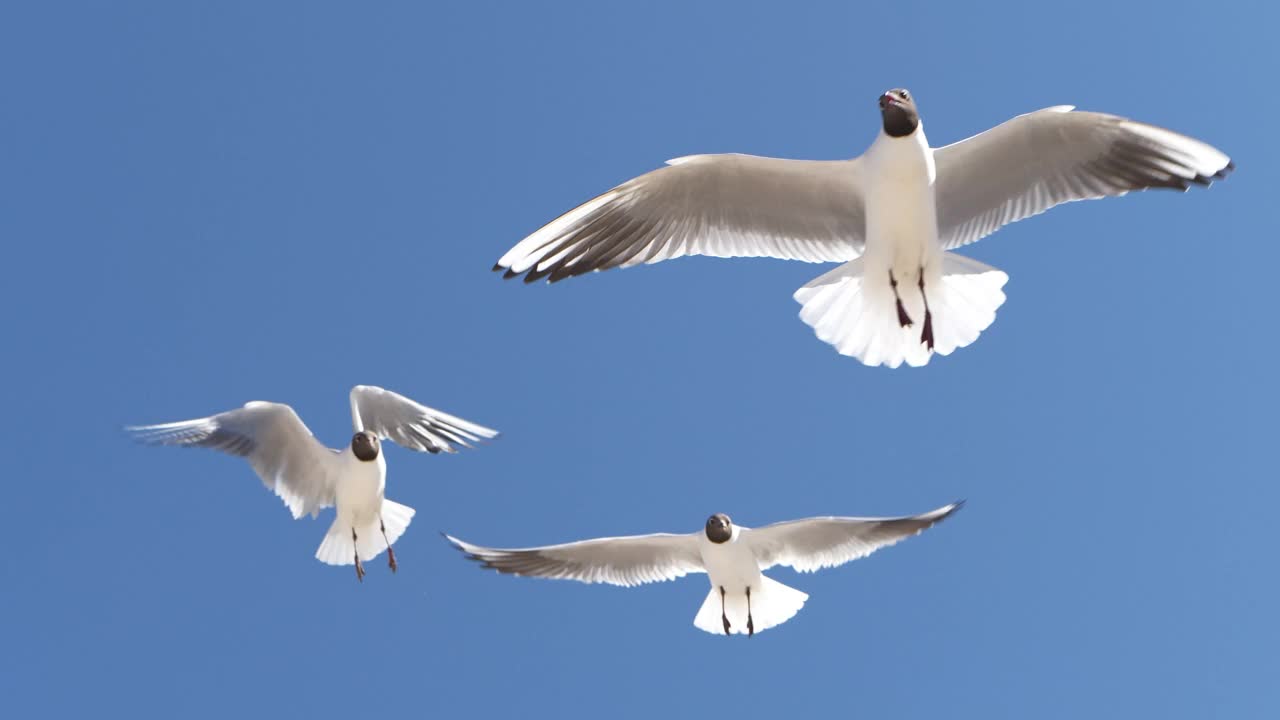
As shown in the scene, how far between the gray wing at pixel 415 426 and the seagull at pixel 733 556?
1872 millimetres

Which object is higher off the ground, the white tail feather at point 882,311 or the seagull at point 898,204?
the seagull at point 898,204

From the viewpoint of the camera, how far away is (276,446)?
11.6 m

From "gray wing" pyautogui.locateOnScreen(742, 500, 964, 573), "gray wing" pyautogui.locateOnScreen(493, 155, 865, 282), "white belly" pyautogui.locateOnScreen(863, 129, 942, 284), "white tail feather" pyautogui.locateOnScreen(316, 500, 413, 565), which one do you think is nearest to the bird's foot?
"white belly" pyautogui.locateOnScreen(863, 129, 942, 284)

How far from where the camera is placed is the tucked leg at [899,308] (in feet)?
23.8

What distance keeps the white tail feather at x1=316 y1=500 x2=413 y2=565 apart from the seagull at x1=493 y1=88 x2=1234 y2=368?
4635 mm

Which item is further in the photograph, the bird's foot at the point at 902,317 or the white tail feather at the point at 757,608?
the white tail feather at the point at 757,608

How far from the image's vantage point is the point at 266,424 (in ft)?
37.7

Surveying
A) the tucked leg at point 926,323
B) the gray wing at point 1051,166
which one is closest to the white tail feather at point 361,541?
the gray wing at point 1051,166

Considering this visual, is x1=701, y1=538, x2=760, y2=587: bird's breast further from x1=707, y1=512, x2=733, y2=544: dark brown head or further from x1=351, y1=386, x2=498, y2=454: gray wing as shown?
x1=351, y1=386, x2=498, y2=454: gray wing

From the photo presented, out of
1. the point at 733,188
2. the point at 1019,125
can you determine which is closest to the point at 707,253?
the point at 733,188

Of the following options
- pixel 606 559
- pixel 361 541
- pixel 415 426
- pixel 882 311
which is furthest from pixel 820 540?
pixel 415 426

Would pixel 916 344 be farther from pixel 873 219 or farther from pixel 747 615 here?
pixel 747 615

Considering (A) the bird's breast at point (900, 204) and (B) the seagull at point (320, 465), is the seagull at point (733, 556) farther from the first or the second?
(A) the bird's breast at point (900, 204)

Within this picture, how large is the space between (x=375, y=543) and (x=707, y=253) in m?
4.69
